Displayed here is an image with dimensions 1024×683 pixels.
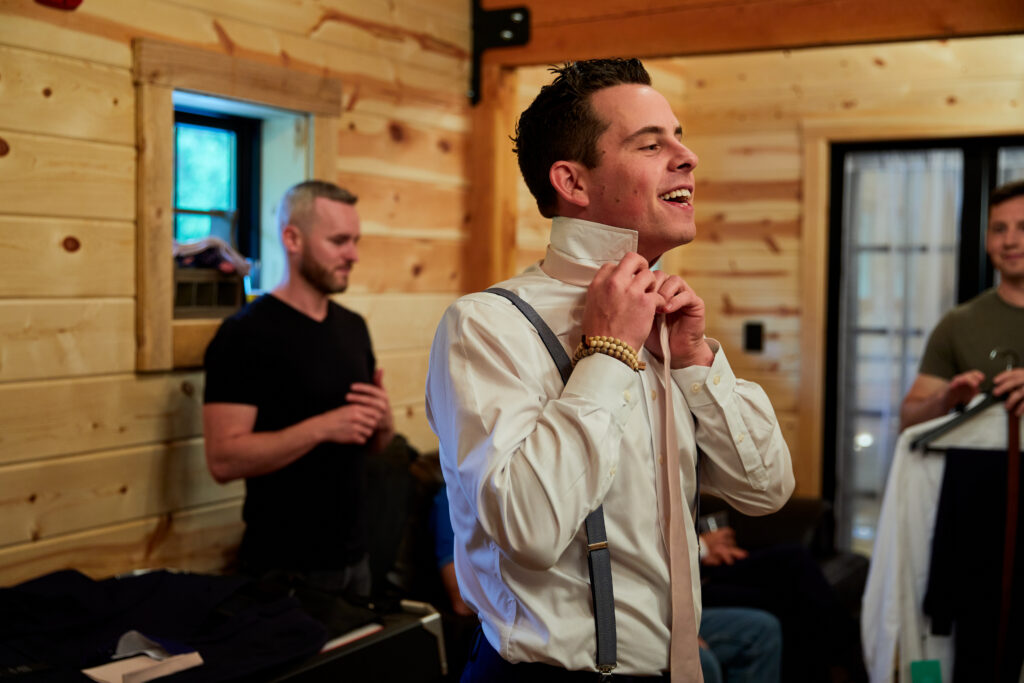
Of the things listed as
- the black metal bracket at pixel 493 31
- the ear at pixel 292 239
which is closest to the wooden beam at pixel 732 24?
the black metal bracket at pixel 493 31

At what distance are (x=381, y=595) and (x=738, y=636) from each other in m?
1.07

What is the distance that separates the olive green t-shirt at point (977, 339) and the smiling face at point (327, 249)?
160 cm

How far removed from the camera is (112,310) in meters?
2.30

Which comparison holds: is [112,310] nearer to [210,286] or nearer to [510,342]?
[210,286]

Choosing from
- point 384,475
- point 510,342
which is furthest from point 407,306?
point 510,342

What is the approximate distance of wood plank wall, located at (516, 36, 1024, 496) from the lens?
166 inches

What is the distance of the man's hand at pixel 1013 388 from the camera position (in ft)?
7.47

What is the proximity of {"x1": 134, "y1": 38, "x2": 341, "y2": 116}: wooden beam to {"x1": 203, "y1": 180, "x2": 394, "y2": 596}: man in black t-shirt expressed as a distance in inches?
12.3

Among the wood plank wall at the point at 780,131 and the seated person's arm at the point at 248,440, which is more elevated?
the wood plank wall at the point at 780,131

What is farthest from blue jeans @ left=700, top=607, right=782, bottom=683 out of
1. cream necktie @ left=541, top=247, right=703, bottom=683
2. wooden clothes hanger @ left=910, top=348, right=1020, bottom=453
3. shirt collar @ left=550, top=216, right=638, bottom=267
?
shirt collar @ left=550, top=216, right=638, bottom=267

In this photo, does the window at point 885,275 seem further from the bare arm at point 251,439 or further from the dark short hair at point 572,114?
the dark short hair at point 572,114

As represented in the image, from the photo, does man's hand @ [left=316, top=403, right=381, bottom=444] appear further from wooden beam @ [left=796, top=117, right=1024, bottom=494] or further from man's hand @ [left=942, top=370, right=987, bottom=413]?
wooden beam @ [left=796, top=117, right=1024, bottom=494]

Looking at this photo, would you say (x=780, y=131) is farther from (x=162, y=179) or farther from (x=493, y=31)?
(x=162, y=179)

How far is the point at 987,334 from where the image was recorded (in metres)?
2.49
